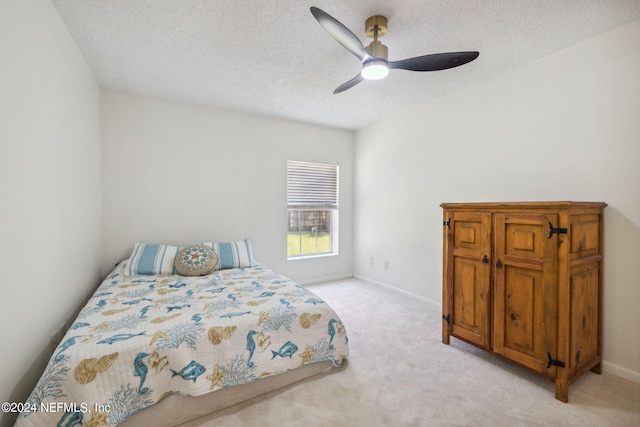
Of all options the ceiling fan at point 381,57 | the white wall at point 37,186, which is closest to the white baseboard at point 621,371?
the ceiling fan at point 381,57

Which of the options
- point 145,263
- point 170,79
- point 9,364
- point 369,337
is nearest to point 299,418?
point 369,337

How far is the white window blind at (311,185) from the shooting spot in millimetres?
4164

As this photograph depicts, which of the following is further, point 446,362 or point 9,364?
point 446,362

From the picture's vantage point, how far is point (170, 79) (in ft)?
9.12

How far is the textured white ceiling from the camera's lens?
5.82 ft

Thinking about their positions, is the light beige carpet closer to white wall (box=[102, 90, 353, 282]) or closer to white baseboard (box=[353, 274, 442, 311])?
white baseboard (box=[353, 274, 442, 311])

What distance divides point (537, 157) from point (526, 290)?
48.3 inches

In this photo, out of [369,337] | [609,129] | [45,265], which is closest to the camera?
[45,265]

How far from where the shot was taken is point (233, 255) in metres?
3.18

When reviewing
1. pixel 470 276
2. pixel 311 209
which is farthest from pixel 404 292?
pixel 311 209

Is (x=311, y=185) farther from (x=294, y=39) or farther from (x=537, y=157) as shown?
(x=537, y=157)

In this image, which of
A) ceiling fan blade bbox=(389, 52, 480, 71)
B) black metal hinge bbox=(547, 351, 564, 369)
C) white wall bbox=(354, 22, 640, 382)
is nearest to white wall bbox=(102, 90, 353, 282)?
white wall bbox=(354, 22, 640, 382)

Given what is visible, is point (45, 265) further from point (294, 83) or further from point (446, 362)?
point (446, 362)

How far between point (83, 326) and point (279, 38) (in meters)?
2.33
